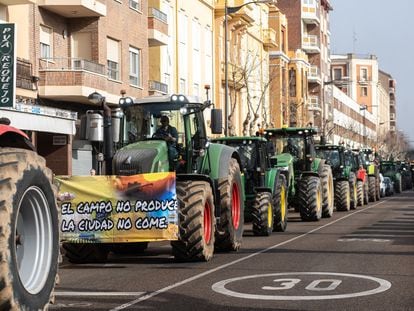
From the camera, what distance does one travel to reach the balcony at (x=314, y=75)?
76.4 m

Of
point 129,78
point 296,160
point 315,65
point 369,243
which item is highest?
point 315,65

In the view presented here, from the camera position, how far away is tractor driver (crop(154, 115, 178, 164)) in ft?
45.5

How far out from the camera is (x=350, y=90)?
445ft

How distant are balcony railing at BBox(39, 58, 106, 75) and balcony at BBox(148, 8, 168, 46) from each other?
6242 millimetres

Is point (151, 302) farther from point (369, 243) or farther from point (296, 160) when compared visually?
point (296, 160)

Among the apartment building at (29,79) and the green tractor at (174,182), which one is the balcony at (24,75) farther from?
the green tractor at (174,182)

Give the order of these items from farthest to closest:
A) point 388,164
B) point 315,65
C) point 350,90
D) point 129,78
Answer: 1. point 350,90
2. point 315,65
3. point 388,164
4. point 129,78

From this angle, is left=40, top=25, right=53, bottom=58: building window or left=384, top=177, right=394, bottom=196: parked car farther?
left=384, top=177, right=394, bottom=196: parked car

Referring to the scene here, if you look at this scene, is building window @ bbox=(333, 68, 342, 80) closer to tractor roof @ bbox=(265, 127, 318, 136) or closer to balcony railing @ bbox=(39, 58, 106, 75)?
balcony railing @ bbox=(39, 58, 106, 75)

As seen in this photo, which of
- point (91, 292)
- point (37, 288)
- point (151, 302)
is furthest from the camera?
point (91, 292)

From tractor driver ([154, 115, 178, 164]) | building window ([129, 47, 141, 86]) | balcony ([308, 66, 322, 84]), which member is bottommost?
tractor driver ([154, 115, 178, 164])

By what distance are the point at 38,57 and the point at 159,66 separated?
10709 mm

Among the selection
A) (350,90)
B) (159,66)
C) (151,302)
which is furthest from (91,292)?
(350,90)

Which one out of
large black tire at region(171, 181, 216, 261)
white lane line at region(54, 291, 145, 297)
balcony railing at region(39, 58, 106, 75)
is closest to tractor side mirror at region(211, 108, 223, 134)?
large black tire at region(171, 181, 216, 261)
